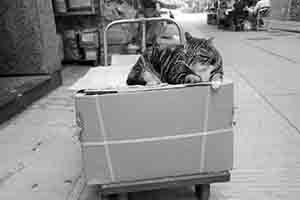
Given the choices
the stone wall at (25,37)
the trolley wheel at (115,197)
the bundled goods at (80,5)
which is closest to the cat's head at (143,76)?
the trolley wheel at (115,197)

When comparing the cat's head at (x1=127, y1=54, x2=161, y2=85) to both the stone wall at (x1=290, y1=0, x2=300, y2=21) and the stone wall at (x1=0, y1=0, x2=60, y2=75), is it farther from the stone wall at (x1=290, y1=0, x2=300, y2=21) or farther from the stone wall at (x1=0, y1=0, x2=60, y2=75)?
the stone wall at (x1=290, y1=0, x2=300, y2=21)

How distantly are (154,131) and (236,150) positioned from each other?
30.0 inches

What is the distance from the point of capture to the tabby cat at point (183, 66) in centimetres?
102

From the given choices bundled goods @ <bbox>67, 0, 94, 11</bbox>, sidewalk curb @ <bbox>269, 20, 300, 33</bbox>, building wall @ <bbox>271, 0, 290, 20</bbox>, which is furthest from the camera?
building wall @ <bbox>271, 0, 290, 20</bbox>

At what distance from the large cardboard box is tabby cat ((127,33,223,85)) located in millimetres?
141

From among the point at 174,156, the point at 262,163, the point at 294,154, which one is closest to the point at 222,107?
the point at 174,156

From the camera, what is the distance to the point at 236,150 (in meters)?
1.48

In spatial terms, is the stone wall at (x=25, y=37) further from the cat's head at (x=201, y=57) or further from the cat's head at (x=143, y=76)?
the cat's head at (x=201, y=57)

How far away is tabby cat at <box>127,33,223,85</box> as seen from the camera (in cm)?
102

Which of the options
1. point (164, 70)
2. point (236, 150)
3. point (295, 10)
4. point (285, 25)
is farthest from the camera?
point (285, 25)

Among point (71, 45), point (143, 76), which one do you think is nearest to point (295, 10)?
point (71, 45)

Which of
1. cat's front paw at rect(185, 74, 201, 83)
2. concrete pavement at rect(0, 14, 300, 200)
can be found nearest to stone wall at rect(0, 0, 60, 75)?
concrete pavement at rect(0, 14, 300, 200)

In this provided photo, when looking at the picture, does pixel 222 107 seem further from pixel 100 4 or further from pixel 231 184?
pixel 100 4

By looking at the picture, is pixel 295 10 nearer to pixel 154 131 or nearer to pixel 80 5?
pixel 80 5
